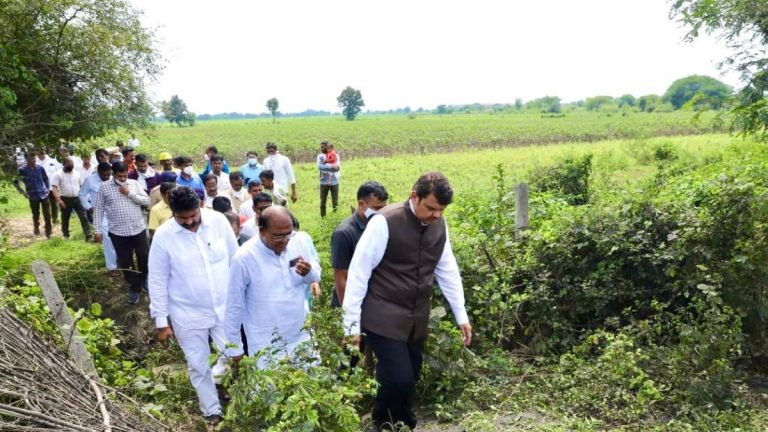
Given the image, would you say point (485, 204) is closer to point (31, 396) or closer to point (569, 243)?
point (569, 243)

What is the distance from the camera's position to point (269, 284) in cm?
407

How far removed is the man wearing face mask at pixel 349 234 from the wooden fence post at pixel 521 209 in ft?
6.39

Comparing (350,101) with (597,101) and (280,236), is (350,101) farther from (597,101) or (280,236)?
(280,236)

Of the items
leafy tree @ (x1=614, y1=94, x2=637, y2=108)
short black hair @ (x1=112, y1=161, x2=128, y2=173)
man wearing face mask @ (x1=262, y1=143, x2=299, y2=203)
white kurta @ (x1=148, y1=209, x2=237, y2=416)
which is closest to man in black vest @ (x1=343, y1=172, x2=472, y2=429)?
white kurta @ (x1=148, y1=209, x2=237, y2=416)

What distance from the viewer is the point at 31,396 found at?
2.81m

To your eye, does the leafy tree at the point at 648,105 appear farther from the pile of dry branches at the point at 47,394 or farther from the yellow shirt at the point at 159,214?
the pile of dry branches at the point at 47,394

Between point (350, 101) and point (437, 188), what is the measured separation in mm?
105416

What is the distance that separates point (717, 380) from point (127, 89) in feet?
27.9

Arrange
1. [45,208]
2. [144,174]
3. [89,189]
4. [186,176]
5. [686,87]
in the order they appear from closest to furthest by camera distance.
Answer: [186,176] → [89,189] → [144,174] → [45,208] → [686,87]

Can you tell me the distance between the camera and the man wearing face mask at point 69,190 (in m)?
10.1

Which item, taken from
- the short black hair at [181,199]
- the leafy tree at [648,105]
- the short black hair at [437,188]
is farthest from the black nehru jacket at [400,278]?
Answer: the leafy tree at [648,105]

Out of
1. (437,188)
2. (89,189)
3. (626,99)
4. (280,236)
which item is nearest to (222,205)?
(280,236)

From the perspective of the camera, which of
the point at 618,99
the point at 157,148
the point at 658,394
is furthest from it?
the point at 618,99

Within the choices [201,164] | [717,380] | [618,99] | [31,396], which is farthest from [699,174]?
[618,99]
